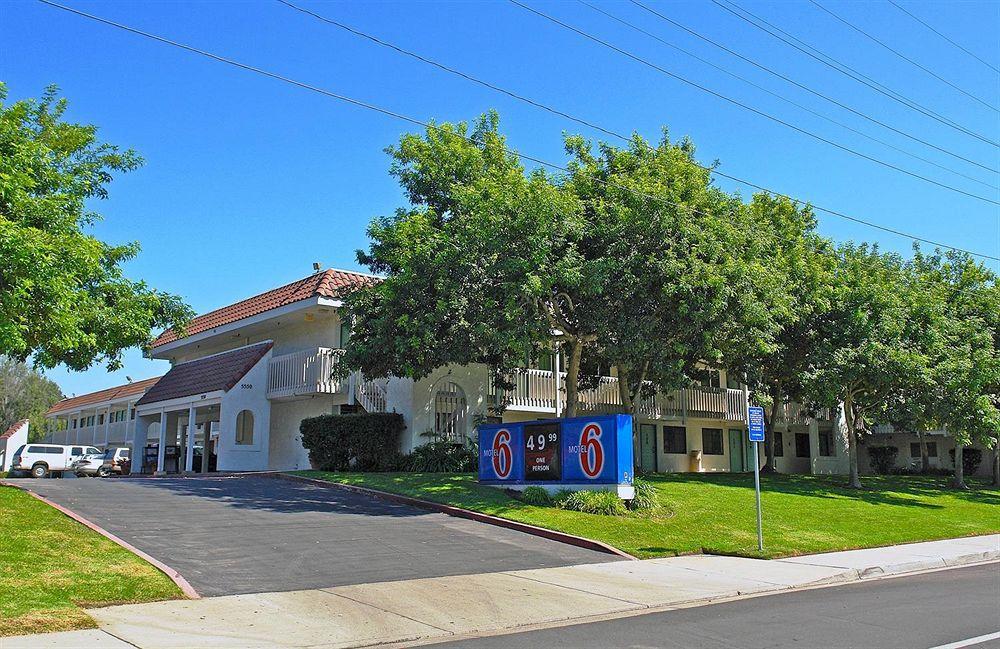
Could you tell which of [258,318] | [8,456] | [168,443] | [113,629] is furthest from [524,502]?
[8,456]

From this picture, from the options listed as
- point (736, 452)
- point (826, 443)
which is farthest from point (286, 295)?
point (826, 443)

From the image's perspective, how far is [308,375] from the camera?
27062 mm

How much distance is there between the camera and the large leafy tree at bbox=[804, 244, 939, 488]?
24797 mm

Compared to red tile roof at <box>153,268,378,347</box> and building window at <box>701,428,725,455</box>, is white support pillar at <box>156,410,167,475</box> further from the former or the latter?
building window at <box>701,428,725,455</box>

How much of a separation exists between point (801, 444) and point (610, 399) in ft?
47.6

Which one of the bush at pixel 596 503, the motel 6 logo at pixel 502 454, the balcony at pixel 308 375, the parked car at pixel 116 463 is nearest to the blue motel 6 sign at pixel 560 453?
the motel 6 logo at pixel 502 454

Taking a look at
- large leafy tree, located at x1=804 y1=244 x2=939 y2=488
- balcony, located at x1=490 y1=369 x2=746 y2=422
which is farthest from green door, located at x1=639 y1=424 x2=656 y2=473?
large leafy tree, located at x1=804 y1=244 x2=939 y2=488

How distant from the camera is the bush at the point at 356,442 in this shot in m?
25.1

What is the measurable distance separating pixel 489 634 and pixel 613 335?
12.0 m

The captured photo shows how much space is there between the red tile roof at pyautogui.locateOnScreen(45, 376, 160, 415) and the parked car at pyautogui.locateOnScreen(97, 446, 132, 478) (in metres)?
5.46

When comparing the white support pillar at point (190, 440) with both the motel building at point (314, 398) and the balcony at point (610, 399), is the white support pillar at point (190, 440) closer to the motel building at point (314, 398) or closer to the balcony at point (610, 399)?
the motel building at point (314, 398)

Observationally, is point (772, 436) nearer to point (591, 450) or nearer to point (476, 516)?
point (591, 450)

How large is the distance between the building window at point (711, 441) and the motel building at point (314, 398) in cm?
6

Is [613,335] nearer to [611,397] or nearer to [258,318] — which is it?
[611,397]
